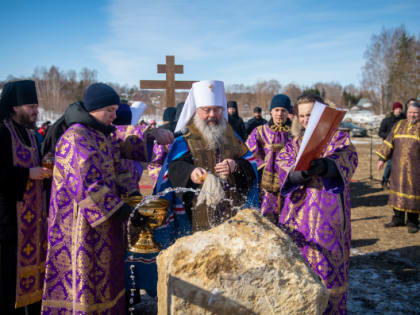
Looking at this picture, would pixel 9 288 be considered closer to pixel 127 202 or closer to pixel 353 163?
pixel 127 202

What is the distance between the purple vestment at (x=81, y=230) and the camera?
7.57ft

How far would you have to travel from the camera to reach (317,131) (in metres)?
2.26

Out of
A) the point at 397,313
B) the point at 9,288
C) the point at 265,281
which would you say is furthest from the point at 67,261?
the point at 397,313

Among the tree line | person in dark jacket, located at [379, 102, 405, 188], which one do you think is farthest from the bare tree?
person in dark jacket, located at [379, 102, 405, 188]

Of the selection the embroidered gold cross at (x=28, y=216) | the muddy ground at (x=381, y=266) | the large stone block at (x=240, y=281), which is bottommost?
the muddy ground at (x=381, y=266)

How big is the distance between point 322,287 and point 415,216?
5505 mm

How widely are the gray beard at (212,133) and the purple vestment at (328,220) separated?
0.70 meters

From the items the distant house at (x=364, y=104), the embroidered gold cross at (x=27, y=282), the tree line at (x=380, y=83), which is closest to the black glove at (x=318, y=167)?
the embroidered gold cross at (x=27, y=282)

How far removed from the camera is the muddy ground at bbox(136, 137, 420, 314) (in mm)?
3533

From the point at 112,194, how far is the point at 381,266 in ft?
12.7

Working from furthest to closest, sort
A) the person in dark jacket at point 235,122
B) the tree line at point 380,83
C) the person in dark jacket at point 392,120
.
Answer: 1. the tree line at point 380,83
2. the person in dark jacket at point 392,120
3. the person in dark jacket at point 235,122

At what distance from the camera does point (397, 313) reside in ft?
10.9

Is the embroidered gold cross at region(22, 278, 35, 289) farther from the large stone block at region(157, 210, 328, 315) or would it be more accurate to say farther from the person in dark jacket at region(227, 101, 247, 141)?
the person in dark jacket at region(227, 101, 247, 141)

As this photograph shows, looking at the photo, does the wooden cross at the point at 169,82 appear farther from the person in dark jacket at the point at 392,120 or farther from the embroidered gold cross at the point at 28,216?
the person in dark jacket at the point at 392,120
